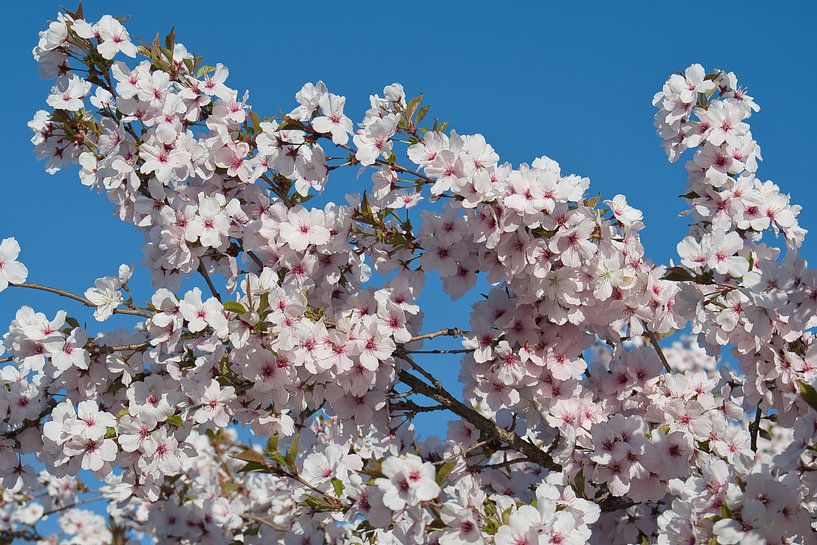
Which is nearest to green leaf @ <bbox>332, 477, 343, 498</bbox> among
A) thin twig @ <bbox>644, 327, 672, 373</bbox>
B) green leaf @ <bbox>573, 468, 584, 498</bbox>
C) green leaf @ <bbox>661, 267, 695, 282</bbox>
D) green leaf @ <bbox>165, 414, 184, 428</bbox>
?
green leaf @ <bbox>165, 414, 184, 428</bbox>

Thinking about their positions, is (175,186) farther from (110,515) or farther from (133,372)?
(110,515)

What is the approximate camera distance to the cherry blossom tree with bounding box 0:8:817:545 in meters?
4.06

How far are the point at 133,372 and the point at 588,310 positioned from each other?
7.93ft

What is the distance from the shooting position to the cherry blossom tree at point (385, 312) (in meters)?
4.06

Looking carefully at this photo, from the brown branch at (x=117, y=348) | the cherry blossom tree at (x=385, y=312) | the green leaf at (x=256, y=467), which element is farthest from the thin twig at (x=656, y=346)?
the brown branch at (x=117, y=348)

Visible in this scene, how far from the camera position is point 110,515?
10031mm

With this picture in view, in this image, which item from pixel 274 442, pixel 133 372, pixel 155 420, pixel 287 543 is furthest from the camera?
pixel 287 543

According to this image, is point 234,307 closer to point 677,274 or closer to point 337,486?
point 337,486

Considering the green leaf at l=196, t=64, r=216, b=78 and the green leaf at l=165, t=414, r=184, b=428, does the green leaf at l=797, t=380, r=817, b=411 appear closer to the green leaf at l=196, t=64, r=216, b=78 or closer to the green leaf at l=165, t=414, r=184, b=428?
the green leaf at l=165, t=414, r=184, b=428

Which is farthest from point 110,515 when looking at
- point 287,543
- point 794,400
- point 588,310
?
point 794,400

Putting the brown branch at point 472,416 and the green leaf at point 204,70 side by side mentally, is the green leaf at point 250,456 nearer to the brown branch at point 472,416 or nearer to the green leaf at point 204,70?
the brown branch at point 472,416

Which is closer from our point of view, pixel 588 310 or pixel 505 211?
pixel 505 211

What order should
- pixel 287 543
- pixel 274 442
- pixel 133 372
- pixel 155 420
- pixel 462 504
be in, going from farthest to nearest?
1. pixel 287 543
2. pixel 133 372
3. pixel 155 420
4. pixel 274 442
5. pixel 462 504

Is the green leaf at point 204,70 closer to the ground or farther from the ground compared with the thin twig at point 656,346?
farther from the ground
